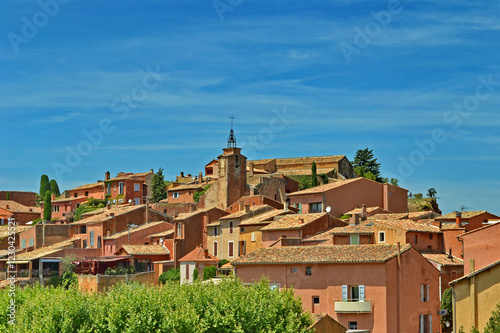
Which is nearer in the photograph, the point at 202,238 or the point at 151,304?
the point at 151,304

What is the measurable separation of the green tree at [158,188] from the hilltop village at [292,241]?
151cm

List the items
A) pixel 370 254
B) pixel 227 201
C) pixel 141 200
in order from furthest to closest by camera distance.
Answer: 1. pixel 141 200
2. pixel 227 201
3. pixel 370 254

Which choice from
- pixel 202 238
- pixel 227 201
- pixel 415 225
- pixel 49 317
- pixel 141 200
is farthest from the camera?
pixel 141 200

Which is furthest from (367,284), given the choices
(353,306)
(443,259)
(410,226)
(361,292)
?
(410,226)

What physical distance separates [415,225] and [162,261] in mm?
21338

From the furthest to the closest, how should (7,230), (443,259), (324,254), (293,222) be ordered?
(7,230), (293,222), (443,259), (324,254)

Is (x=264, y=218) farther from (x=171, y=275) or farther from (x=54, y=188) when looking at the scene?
(x=54, y=188)

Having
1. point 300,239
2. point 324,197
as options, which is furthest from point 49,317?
point 324,197

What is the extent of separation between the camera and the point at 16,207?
99500mm

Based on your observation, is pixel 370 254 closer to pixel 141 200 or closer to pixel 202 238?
pixel 202 238

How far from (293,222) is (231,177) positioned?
20.7 m

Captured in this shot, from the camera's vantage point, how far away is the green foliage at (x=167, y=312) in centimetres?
3703

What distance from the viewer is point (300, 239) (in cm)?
5944

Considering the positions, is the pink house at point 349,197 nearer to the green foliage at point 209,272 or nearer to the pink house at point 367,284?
the green foliage at point 209,272
